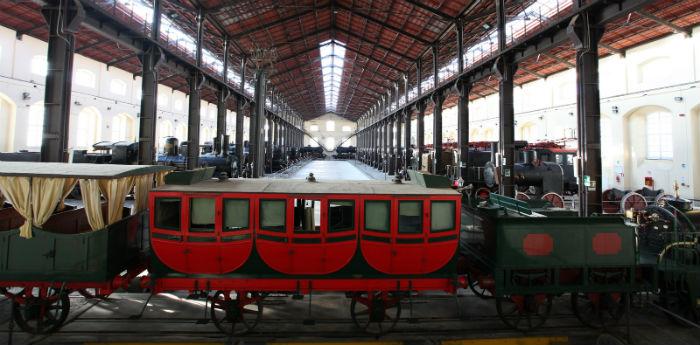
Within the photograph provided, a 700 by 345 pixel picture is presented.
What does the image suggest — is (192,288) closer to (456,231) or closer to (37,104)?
(456,231)

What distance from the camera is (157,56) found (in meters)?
14.2

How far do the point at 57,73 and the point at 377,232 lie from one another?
37.1 feet

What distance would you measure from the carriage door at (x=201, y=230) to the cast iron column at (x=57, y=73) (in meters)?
8.10

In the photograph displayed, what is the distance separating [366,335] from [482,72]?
1526cm

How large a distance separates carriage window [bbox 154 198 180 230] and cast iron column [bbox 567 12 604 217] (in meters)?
11.3

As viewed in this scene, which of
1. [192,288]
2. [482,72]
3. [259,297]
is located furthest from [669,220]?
[482,72]

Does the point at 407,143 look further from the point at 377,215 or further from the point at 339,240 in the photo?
the point at 339,240

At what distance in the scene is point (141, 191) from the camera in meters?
5.85

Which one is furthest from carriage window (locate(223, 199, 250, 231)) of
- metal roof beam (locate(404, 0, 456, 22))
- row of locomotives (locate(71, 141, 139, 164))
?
metal roof beam (locate(404, 0, 456, 22))

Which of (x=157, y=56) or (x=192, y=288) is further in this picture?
(x=157, y=56)

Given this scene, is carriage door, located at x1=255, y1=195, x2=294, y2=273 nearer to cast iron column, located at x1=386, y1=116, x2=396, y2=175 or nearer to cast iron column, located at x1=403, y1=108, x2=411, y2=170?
cast iron column, located at x1=403, y1=108, x2=411, y2=170

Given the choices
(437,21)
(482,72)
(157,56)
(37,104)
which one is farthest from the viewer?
(37,104)

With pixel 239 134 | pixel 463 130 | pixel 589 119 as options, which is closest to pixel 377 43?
pixel 463 130

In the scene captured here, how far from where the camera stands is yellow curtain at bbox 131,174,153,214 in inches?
225
